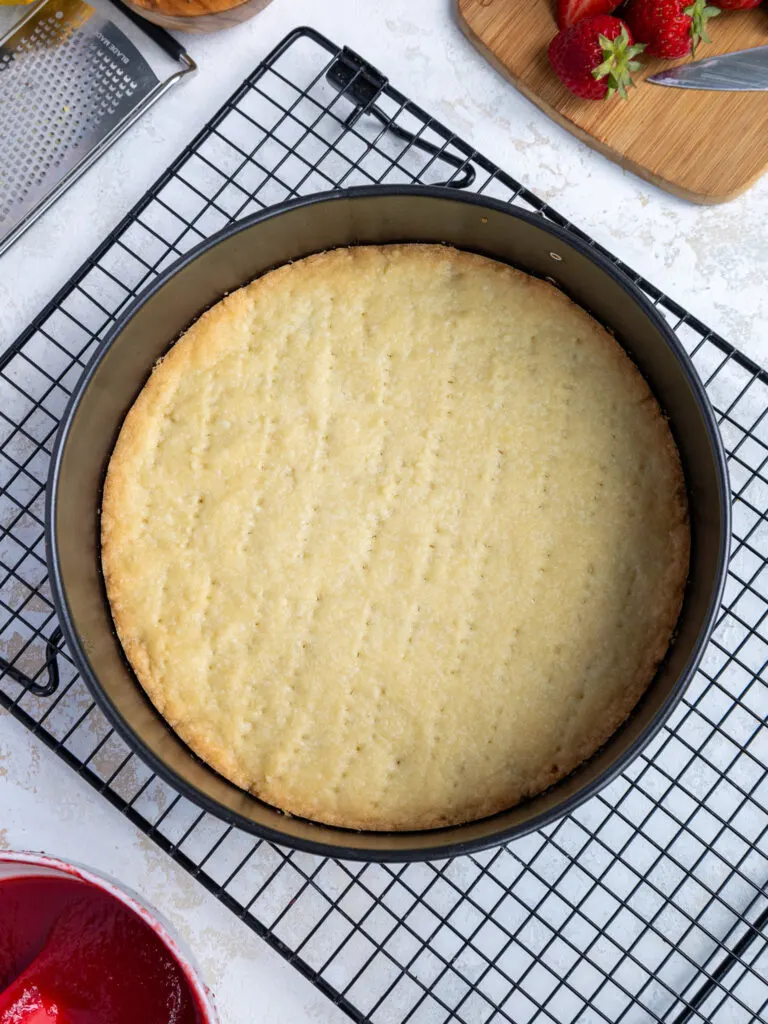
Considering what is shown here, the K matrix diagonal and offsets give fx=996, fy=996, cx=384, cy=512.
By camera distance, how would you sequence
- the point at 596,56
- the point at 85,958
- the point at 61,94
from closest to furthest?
1. the point at 85,958
2. the point at 596,56
3. the point at 61,94

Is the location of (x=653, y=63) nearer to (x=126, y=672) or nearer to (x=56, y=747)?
(x=126, y=672)

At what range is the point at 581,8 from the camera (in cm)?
136

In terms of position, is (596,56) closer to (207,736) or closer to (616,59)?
(616,59)

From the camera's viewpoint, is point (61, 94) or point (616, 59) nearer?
point (616, 59)

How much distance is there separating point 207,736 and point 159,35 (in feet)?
3.29

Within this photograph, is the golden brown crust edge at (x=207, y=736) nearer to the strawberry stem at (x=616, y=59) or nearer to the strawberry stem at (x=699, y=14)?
the strawberry stem at (x=616, y=59)

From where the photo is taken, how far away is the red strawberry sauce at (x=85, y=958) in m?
1.20

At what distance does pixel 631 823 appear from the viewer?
128cm

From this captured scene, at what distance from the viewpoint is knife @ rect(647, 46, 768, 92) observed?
A: 1386mm

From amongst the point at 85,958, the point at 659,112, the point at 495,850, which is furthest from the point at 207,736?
the point at 659,112

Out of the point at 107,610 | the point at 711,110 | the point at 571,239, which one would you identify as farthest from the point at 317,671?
the point at 711,110

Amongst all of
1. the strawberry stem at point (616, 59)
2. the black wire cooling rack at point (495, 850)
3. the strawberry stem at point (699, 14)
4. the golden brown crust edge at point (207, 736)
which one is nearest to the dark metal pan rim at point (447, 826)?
the golden brown crust edge at point (207, 736)

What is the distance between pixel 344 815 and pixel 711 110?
1077 mm

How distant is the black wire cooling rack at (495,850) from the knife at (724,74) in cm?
28
